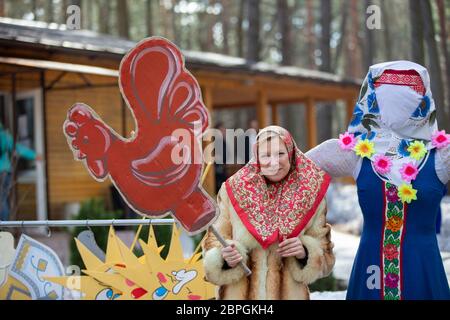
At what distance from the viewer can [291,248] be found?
274 cm

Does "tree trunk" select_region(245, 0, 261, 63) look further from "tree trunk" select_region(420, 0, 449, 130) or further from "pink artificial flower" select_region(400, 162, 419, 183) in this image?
"pink artificial flower" select_region(400, 162, 419, 183)

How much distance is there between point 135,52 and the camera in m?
2.72

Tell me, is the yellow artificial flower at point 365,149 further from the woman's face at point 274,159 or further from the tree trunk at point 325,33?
the tree trunk at point 325,33

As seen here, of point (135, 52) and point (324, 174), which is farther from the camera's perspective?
point (324, 174)

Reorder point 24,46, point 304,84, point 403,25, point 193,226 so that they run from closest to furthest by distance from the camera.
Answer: point 193,226 < point 24,46 < point 304,84 < point 403,25

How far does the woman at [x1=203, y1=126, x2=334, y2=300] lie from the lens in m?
2.78

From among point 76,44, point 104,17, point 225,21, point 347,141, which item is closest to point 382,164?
point 347,141

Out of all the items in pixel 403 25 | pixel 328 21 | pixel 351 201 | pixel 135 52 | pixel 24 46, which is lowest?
pixel 351 201

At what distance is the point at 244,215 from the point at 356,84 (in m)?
14.2

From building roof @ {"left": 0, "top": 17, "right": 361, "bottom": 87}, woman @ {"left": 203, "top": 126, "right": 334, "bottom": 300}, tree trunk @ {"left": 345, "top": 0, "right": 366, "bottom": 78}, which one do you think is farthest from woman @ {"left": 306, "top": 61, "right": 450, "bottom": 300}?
tree trunk @ {"left": 345, "top": 0, "right": 366, "bottom": 78}

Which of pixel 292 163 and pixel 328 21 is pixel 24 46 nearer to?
pixel 292 163

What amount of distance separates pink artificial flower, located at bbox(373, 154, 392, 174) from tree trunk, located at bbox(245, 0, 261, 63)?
596 inches

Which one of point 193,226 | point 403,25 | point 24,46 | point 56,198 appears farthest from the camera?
point 403,25
